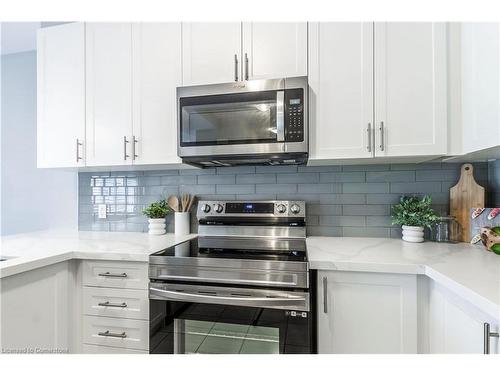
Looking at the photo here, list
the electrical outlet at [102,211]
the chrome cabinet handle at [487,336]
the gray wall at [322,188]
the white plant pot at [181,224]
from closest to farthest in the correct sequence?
the chrome cabinet handle at [487,336] < the gray wall at [322,188] < the white plant pot at [181,224] < the electrical outlet at [102,211]

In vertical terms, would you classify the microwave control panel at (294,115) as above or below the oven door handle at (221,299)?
above

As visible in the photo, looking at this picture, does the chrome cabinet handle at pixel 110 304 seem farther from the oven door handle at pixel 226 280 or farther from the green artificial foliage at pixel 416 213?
the green artificial foliage at pixel 416 213

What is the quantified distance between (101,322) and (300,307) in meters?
1.08

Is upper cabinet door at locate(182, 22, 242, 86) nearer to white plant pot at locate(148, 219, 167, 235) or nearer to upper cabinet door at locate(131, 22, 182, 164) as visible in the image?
upper cabinet door at locate(131, 22, 182, 164)

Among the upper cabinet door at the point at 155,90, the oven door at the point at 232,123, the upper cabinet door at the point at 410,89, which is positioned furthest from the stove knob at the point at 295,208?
the upper cabinet door at the point at 155,90

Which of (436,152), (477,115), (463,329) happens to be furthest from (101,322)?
A: (477,115)

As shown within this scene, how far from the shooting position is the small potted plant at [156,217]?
191 centimetres

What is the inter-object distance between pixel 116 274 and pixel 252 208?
0.90m

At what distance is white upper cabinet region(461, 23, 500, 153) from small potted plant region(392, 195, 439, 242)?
15.4 inches

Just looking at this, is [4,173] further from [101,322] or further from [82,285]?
[101,322]

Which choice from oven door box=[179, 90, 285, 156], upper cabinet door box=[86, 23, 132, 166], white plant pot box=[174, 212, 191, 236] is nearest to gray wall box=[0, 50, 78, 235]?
upper cabinet door box=[86, 23, 132, 166]

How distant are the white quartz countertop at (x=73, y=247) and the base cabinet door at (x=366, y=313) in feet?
3.11

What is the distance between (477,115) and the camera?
1.17 meters
